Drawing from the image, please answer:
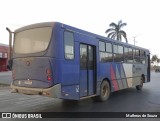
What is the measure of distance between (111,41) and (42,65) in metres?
5.24

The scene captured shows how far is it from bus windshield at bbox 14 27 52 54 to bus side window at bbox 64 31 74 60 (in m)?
0.64

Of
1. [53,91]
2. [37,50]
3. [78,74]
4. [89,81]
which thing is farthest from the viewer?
[89,81]

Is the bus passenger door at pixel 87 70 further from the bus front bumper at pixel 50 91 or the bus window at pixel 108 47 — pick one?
the bus front bumper at pixel 50 91

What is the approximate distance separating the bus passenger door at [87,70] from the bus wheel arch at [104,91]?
646 millimetres

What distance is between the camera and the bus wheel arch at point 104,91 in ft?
40.1

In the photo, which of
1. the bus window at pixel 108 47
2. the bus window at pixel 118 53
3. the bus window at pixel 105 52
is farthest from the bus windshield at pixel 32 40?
the bus window at pixel 118 53

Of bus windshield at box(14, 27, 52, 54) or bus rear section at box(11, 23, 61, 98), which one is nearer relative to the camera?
bus rear section at box(11, 23, 61, 98)

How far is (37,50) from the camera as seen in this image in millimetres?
9664

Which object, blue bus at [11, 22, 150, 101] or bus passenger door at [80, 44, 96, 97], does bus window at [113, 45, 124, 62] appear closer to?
blue bus at [11, 22, 150, 101]

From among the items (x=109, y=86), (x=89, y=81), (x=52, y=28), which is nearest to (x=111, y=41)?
(x=109, y=86)

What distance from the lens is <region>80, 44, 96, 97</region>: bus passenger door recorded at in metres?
10.7

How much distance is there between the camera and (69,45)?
988 centimetres

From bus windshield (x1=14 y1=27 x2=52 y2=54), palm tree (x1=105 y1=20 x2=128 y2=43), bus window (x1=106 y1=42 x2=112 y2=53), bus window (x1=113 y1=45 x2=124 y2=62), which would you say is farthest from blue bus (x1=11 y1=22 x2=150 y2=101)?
palm tree (x1=105 y1=20 x2=128 y2=43)

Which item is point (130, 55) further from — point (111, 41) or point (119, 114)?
point (119, 114)
